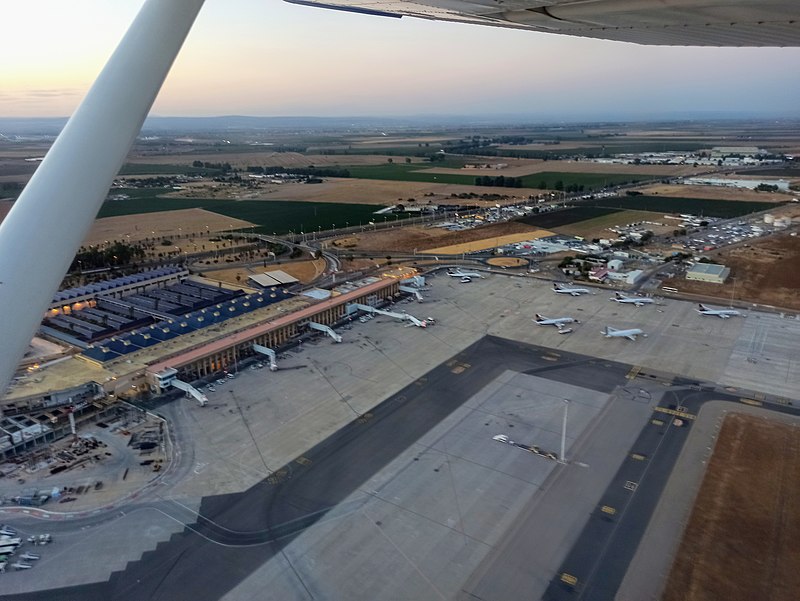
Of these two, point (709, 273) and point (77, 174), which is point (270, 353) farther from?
point (709, 273)

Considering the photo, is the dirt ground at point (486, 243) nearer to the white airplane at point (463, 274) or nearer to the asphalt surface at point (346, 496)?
the white airplane at point (463, 274)

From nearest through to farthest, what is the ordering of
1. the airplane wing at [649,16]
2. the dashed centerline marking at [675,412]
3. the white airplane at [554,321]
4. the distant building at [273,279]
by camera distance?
1. the airplane wing at [649,16]
2. the dashed centerline marking at [675,412]
3. the white airplane at [554,321]
4. the distant building at [273,279]

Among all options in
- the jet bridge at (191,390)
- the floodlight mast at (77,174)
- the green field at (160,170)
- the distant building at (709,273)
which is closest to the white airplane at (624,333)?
the distant building at (709,273)

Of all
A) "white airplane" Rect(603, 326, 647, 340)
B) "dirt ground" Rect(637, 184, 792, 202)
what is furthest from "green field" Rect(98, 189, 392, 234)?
"dirt ground" Rect(637, 184, 792, 202)

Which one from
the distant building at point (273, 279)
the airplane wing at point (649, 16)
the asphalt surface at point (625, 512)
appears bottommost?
the asphalt surface at point (625, 512)

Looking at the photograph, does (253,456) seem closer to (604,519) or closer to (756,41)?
(604,519)

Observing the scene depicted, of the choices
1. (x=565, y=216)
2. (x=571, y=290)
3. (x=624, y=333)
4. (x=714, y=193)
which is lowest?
(x=624, y=333)

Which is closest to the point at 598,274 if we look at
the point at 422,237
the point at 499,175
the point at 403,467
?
the point at 422,237
